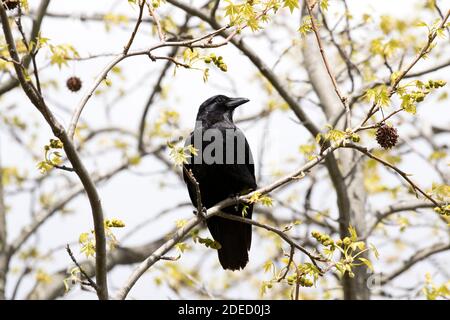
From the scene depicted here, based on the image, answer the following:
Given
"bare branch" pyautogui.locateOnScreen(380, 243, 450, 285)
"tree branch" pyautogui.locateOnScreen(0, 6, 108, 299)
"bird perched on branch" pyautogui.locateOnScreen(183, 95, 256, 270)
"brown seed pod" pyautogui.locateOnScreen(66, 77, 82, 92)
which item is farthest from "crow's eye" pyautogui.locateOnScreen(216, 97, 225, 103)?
"tree branch" pyautogui.locateOnScreen(0, 6, 108, 299)

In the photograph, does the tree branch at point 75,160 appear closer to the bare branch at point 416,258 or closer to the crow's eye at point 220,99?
the crow's eye at point 220,99

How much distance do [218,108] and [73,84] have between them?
4.43ft

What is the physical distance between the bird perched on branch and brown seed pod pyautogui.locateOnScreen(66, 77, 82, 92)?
98 cm

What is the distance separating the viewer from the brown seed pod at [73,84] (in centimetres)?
495

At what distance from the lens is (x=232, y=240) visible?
529cm

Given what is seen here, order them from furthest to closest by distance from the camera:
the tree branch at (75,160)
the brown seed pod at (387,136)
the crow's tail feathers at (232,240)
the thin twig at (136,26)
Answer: the crow's tail feathers at (232,240)
the brown seed pod at (387,136)
the thin twig at (136,26)
the tree branch at (75,160)

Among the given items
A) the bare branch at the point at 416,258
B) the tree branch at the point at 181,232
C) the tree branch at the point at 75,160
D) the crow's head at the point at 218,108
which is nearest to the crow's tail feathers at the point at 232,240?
the crow's head at the point at 218,108

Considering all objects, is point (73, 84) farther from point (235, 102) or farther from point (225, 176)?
point (235, 102)

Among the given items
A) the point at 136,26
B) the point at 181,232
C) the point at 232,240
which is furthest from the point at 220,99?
the point at 136,26

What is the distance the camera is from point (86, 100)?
340cm

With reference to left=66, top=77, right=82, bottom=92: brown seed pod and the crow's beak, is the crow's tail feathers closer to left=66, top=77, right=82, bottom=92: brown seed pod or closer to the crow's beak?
the crow's beak
